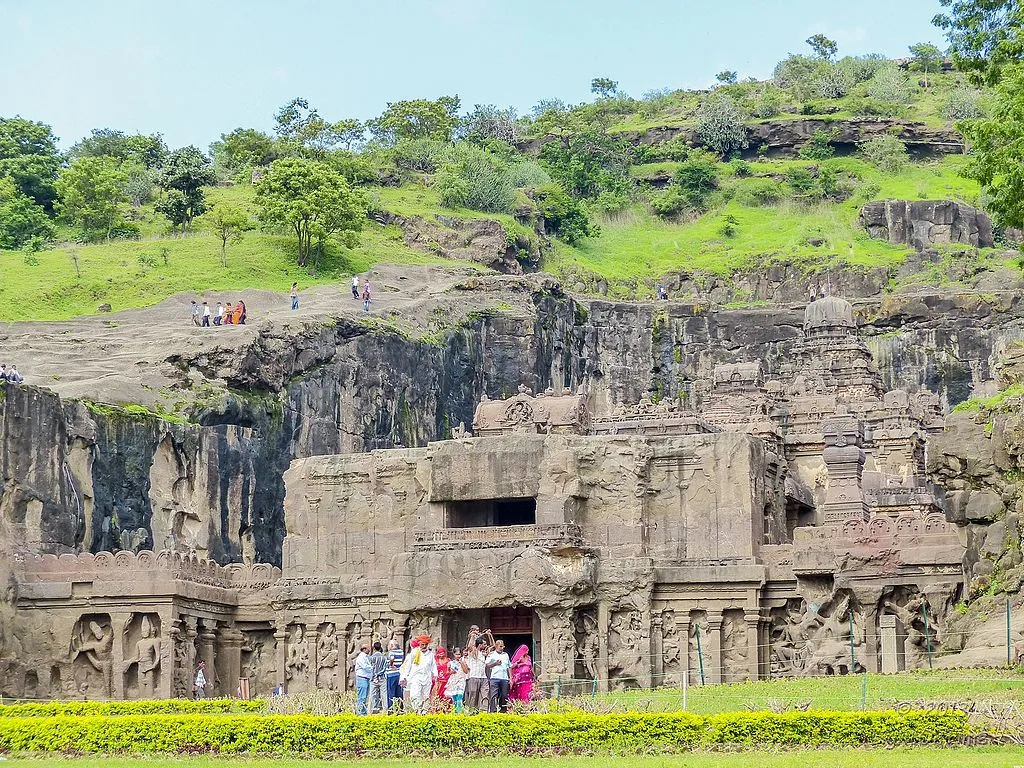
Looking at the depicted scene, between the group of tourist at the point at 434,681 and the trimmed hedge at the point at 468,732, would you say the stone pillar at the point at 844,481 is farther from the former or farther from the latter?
the trimmed hedge at the point at 468,732

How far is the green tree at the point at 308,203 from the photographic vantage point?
289 ft

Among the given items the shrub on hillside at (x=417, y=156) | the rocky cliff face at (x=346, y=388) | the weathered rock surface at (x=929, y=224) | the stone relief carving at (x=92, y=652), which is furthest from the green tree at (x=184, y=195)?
the stone relief carving at (x=92, y=652)

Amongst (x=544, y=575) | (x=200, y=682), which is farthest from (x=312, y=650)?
(x=544, y=575)

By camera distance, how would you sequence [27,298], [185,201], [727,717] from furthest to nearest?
1. [185,201]
2. [27,298]
3. [727,717]

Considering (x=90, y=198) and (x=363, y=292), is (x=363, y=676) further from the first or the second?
(x=90, y=198)

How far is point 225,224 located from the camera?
88.9 metres

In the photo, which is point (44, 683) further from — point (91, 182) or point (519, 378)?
point (91, 182)

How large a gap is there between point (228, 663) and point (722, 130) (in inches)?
3409

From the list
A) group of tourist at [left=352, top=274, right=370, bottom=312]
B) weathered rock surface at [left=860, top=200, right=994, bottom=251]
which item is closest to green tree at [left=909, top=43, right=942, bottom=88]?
weathered rock surface at [left=860, top=200, right=994, bottom=251]

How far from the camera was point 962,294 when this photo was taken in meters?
Result: 93.0

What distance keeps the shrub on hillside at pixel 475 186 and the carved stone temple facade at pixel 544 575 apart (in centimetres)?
5113

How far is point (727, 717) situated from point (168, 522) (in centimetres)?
3852

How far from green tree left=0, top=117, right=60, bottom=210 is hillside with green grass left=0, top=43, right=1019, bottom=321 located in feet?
0.82

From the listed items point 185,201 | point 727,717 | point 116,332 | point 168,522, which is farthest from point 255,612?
point 185,201
